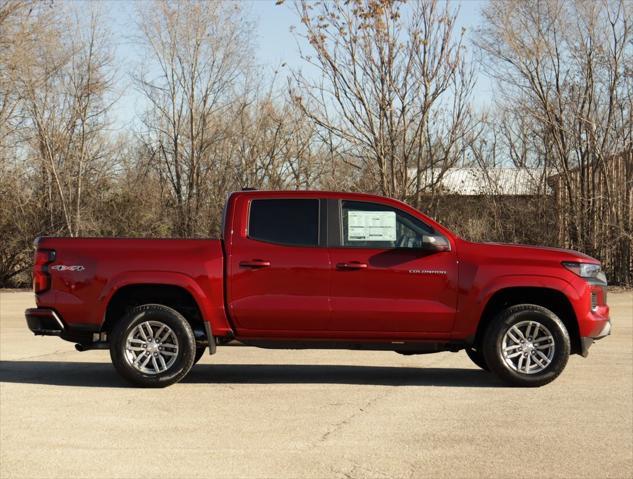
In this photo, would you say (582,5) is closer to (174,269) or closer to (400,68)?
(400,68)

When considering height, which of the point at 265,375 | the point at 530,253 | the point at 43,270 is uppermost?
the point at 530,253

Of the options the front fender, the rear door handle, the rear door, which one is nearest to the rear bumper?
the rear door

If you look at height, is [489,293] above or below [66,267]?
below

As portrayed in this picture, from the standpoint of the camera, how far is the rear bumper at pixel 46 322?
382 inches

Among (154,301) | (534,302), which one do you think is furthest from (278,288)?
(534,302)

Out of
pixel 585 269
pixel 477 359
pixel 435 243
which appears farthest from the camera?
pixel 477 359

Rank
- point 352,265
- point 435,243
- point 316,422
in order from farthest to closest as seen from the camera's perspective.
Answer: point 352,265 < point 435,243 < point 316,422

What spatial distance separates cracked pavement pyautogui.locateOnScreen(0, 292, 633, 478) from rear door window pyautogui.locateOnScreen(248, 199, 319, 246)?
5.02 feet

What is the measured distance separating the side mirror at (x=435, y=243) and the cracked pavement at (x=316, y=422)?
144 cm

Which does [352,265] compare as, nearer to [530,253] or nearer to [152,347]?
[530,253]

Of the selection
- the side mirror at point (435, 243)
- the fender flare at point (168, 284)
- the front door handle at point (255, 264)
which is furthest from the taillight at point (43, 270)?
the side mirror at point (435, 243)

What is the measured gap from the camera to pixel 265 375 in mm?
10641

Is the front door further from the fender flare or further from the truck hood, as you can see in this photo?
the fender flare

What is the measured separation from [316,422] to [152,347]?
96.3 inches
